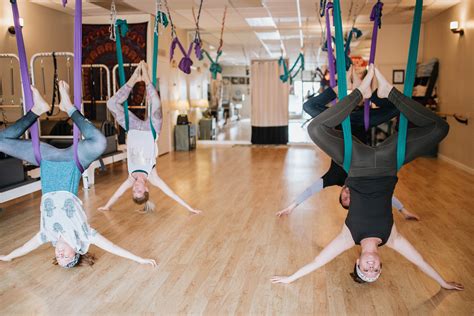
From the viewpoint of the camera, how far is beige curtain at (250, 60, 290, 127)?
419 inches

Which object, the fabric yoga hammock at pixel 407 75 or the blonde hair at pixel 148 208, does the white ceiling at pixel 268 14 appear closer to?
the fabric yoga hammock at pixel 407 75

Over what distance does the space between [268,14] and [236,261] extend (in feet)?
19.0

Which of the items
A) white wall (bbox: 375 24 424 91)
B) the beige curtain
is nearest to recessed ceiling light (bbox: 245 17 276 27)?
the beige curtain

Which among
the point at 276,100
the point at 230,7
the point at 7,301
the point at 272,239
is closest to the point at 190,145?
the point at 276,100

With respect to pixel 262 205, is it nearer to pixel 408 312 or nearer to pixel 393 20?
pixel 408 312

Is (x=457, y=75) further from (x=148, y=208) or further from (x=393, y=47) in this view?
(x=148, y=208)

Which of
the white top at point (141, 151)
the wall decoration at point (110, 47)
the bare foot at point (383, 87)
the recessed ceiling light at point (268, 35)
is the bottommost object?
the white top at point (141, 151)

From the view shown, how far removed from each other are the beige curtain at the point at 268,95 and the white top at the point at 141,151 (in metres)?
6.72

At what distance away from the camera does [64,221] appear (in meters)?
2.82

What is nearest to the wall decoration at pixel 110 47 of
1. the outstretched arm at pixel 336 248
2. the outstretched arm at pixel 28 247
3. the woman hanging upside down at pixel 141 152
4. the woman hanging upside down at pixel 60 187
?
the woman hanging upside down at pixel 141 152

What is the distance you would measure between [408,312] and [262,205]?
97.3 inches

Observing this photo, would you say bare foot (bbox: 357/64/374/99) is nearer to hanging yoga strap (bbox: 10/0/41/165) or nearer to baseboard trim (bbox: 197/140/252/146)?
hanging yoga strap (bbox: 10/0/41/165)

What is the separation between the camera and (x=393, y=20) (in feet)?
28.6

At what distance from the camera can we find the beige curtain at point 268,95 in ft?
34.9
